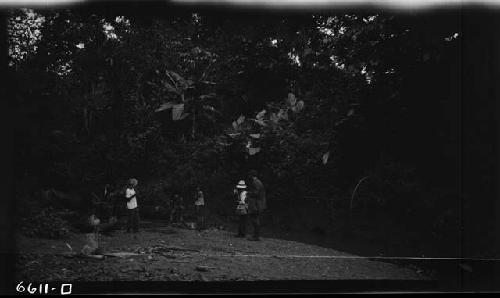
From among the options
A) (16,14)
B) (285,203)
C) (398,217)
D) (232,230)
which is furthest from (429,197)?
(16,14)

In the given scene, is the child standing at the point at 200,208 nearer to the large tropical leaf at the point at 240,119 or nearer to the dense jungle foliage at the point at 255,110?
the dense jungle foliage at the point at 255,110

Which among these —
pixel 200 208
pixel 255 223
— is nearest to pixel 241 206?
pixel 255 223

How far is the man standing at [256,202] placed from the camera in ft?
21.9

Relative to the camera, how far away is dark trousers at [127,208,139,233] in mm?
6434

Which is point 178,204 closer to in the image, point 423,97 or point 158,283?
point 158,283

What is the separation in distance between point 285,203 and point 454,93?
3.30m

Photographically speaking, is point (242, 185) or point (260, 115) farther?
point (260, 115)

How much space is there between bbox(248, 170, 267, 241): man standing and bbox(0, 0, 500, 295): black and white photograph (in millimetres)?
32

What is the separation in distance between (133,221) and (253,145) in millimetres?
2225

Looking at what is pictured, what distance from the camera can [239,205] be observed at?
6664mm

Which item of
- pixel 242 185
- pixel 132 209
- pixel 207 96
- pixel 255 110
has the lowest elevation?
pixel 132 209

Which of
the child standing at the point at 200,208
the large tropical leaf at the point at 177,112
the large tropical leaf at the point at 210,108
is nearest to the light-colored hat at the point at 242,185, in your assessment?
the child standing at the point at 200,208

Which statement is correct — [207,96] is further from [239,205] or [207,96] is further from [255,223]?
[255,223]

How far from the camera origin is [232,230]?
6.67m
